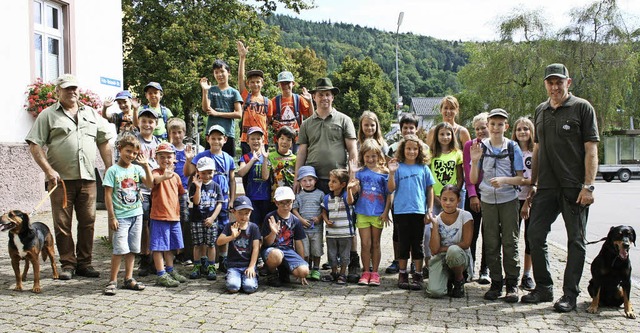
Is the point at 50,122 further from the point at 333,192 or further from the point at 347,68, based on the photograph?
the point at 347,68

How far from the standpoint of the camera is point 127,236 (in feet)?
20.8

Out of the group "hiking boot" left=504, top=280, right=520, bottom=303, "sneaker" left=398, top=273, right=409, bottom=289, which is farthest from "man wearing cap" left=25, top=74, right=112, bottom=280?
"hiking boot" left=504, top=280, right=520, bottom=303

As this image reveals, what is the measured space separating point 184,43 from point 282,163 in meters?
18.1

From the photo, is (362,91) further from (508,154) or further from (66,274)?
(66,274)

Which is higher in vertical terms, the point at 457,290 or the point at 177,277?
the point at 177,277

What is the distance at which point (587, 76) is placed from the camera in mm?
34000

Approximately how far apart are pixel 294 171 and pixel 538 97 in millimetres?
29874

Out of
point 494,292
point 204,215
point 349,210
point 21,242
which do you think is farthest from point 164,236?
point 494,292

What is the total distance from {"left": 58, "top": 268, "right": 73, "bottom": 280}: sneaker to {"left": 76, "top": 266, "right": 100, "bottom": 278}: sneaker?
152 mm

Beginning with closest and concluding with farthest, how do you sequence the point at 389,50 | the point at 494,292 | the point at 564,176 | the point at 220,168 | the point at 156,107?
the point at 564,176
the point at 494,292
the point at 220,168
the point at 156,107
the point at 389,50

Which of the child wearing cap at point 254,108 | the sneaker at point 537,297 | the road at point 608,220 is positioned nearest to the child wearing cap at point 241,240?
the child wearing cap at point 254,108

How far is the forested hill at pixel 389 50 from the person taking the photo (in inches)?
5261

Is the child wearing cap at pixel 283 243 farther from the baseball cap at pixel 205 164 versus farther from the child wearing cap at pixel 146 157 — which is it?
the child wearing cap at pixel 146 157

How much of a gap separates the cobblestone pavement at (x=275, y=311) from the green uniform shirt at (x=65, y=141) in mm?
1258
